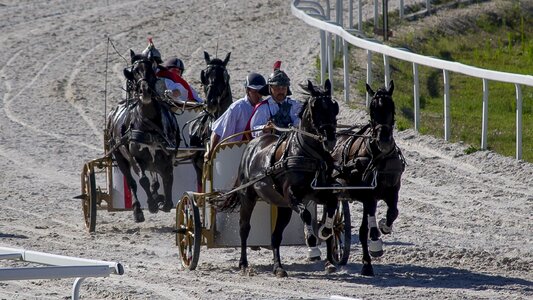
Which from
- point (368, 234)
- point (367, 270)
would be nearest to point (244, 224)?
point (368, 234)

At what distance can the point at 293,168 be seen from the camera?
11062 mm

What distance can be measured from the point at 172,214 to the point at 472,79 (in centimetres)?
826

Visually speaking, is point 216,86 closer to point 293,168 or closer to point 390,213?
point 293,168

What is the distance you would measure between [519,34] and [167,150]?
13993 mm

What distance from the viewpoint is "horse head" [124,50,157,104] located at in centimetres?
1437

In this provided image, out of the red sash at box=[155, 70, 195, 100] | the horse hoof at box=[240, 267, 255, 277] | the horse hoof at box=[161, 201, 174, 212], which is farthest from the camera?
the red sash at box=[155, 70, 195, 100]

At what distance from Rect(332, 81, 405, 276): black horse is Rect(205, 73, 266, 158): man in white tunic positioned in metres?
1.21

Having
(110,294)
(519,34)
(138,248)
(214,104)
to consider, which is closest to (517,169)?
(214,104)

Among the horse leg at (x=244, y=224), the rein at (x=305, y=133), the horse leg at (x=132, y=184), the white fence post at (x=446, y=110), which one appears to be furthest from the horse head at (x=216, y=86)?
the white fence post at (x=446, y=110)

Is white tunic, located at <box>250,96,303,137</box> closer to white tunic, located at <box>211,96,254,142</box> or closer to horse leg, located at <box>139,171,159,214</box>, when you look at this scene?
white tunic, located at <box>211,96,254,142</box>

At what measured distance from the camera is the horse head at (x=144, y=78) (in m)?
14.4

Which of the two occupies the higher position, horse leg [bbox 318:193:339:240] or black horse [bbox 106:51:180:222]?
black horse [bbox 106:51:180:222]

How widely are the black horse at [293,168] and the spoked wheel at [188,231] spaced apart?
38 centimetres

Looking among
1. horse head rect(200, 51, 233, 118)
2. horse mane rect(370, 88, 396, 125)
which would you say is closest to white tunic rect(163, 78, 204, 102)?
horse head rect(200, 51, 233, 118)
